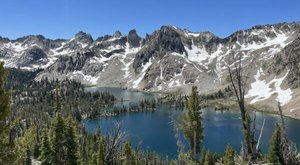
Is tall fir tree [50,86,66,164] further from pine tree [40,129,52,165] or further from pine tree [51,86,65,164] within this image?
pine tree [40,129,52,165]

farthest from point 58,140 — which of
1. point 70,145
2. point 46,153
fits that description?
point 46,153

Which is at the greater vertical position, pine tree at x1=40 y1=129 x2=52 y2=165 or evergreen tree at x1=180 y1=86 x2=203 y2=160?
evergreen tree at x1=180 y1=86 x2=203 y2=160

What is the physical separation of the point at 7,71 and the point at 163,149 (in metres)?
158

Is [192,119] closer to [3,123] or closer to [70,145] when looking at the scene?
[70,145]

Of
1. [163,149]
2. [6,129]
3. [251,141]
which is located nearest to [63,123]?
[6,129]

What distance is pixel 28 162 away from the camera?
297ft

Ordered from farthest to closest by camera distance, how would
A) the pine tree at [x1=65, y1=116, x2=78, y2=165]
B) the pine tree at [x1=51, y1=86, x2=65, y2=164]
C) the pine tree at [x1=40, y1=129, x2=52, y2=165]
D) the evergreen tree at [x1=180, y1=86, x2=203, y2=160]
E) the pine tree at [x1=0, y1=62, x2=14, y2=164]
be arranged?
the evergreen tree at [x1=180, y1=86, x2=203, y2=160] → the pine tree at [x1=65, y1=116, x2=78, y2=165] → the pine tree at [x1=40, y1=129, x2=52, y2=165] → the pine tree at [x1=51, y1=86, x2=65, y2=164] → the pine tree at [x1=0, y1=62, x2=14, y2=164]

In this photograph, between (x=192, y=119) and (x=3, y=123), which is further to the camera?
(x=192, y=119)

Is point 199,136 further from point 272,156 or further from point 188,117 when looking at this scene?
point 272,156

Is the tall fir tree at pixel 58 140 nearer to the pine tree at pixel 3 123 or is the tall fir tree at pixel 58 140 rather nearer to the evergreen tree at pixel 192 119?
the evergreen tree at pixel 192 119

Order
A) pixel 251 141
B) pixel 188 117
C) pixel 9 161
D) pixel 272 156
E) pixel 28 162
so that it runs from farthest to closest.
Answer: pixel 28 162, pixel 272 156, pixel 188 117, pixel 9 161, pixel 251 141

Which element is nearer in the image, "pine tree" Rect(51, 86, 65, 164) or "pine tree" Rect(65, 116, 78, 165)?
Answer: "pine tree" Rect(51, 86, 65, 164)

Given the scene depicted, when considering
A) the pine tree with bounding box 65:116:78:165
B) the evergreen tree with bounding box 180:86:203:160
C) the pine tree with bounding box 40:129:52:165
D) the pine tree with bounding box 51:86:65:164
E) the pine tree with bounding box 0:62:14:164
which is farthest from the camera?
the evergreen tree with bounding box 180:86:203:160

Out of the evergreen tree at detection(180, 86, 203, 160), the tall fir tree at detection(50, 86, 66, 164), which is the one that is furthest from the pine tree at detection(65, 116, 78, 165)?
the evergreen tree at detection(180, 86, 203, 160)
